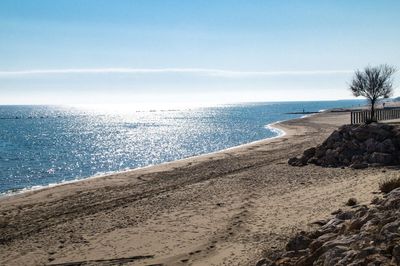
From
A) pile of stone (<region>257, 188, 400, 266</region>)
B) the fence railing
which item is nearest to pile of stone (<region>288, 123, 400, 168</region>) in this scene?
pile of stone (<region>257, 188, 400, 266</region>)

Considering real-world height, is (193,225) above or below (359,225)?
below

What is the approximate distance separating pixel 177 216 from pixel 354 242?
893 centimetres

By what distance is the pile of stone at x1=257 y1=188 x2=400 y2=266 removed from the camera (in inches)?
264

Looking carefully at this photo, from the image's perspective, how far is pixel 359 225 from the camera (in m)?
8.65

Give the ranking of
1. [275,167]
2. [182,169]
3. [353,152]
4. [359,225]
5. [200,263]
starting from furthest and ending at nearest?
[182,169]
[275,167]
[353,152]
[200,263]
[359,225]

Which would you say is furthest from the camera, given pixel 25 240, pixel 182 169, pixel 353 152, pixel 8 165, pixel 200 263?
pixel 8 165

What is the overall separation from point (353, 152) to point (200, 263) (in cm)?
1553

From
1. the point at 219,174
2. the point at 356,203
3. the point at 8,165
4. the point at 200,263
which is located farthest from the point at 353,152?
the point at 8,165

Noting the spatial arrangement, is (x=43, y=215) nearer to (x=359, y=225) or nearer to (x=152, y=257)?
(x=152, y=257)

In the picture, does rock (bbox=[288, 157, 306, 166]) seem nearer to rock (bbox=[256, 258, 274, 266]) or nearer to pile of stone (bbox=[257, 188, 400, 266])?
pile of stone (bbox=[257, 188, 400, 266])

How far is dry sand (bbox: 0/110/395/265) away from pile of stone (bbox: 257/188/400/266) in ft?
5.42

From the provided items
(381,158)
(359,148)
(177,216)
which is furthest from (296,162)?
(177,216)

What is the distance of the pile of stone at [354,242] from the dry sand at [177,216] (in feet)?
5.42

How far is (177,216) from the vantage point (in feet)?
50.8
